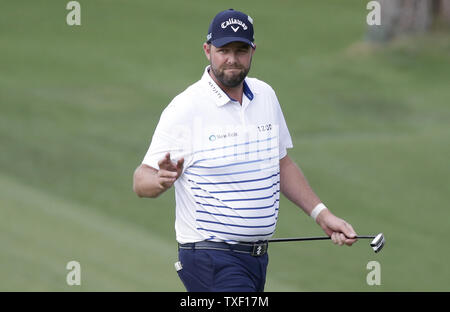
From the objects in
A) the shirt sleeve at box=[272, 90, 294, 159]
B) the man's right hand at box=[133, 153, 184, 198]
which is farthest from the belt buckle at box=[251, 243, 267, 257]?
the man's right hand at box=[133, 153, 184, 198]

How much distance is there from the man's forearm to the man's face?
29.1 inches

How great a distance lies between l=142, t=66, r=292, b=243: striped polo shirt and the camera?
5281mm

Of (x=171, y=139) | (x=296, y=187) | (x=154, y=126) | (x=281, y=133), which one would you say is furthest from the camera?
(x=154, y=126)

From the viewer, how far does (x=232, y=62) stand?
211 inches

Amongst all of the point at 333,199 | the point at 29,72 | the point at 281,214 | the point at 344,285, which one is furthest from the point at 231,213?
the point at 29,72

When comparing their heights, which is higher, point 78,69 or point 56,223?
point 78,69

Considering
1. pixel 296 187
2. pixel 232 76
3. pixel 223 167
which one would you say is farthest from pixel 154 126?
pixel 223 167

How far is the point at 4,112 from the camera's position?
16.6 meters

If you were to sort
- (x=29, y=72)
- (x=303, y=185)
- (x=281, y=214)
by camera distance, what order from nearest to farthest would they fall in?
(x=303, y=185) < (x=281, y=214) < (x=29, y=72)

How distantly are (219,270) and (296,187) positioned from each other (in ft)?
2.59

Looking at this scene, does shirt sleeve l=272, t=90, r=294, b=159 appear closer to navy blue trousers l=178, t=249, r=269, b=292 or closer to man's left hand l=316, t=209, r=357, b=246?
man's left hand l=316, t=209, r=357, b=246

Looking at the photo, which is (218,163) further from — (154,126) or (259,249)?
(154,126)
